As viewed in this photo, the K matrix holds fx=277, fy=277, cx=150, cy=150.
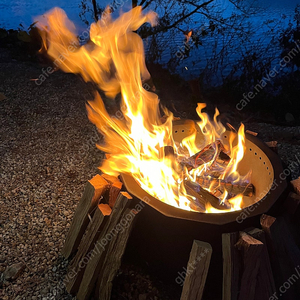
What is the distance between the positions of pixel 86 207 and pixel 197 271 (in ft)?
3.09

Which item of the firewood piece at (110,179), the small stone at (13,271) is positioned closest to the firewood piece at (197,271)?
the firewood piece at (110,179)

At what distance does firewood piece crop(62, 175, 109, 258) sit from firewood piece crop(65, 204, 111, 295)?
9 cm

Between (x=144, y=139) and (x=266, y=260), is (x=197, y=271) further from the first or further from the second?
(x=144, y=139)

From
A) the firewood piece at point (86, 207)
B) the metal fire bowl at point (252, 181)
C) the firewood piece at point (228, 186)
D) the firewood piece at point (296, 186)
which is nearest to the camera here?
the metal fire bowl at point (252, 181)

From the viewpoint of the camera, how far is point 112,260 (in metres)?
1.82

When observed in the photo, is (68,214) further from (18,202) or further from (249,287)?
(249,287)

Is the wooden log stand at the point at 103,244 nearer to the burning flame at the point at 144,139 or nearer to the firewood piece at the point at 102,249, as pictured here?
the firewood piece at the point at 102,249

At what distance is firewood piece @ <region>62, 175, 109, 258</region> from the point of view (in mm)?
2047

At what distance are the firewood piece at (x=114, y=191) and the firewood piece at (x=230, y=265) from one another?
800 mm

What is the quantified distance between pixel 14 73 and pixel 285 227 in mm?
6210

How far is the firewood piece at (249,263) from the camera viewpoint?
1.56 meters

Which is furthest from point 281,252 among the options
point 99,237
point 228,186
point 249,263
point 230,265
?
point 99,237

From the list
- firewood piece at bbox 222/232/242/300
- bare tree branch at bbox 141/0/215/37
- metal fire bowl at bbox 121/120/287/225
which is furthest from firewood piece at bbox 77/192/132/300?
bare tree branch at bbox 141/0/215/37

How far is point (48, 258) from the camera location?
2.30 meters
